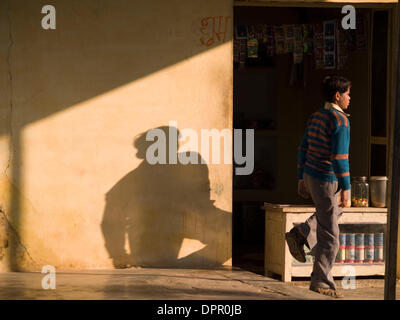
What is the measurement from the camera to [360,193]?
7785 mm

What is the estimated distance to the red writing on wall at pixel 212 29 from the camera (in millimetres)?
7715

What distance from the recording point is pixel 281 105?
1133 cm

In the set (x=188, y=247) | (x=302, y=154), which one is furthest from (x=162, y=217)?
(x=302, y=154)

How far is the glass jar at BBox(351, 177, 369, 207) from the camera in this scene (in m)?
7.78

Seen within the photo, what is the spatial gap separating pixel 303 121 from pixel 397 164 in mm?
6509

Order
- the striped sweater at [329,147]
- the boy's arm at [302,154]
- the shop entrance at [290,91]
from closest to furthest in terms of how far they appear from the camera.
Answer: the striped sweater at [329,147] → the boy's arm at [302,154] → the shop entrance at [290,91]

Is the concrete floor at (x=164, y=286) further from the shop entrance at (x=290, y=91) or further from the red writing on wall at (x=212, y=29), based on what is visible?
the red writing on wall at (x=212, y=29)

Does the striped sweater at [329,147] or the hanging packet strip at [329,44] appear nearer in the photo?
the striped sweater at [329,147]

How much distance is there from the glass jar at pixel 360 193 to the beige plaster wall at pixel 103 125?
1546 mm

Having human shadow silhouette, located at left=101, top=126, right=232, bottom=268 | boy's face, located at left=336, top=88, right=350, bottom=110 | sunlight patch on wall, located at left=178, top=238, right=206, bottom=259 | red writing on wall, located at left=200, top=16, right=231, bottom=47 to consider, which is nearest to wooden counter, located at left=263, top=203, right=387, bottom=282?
human shadow silhouette, located at left=101, top=126, right=232, bottom=268

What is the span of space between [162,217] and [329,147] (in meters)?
2.06

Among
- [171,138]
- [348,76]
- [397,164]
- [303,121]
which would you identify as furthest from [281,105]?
[397,164]

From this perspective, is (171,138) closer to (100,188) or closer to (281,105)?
(100,188)

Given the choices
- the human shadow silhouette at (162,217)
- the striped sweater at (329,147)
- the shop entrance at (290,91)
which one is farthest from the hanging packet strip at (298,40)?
the striped sweater at (329,147)
